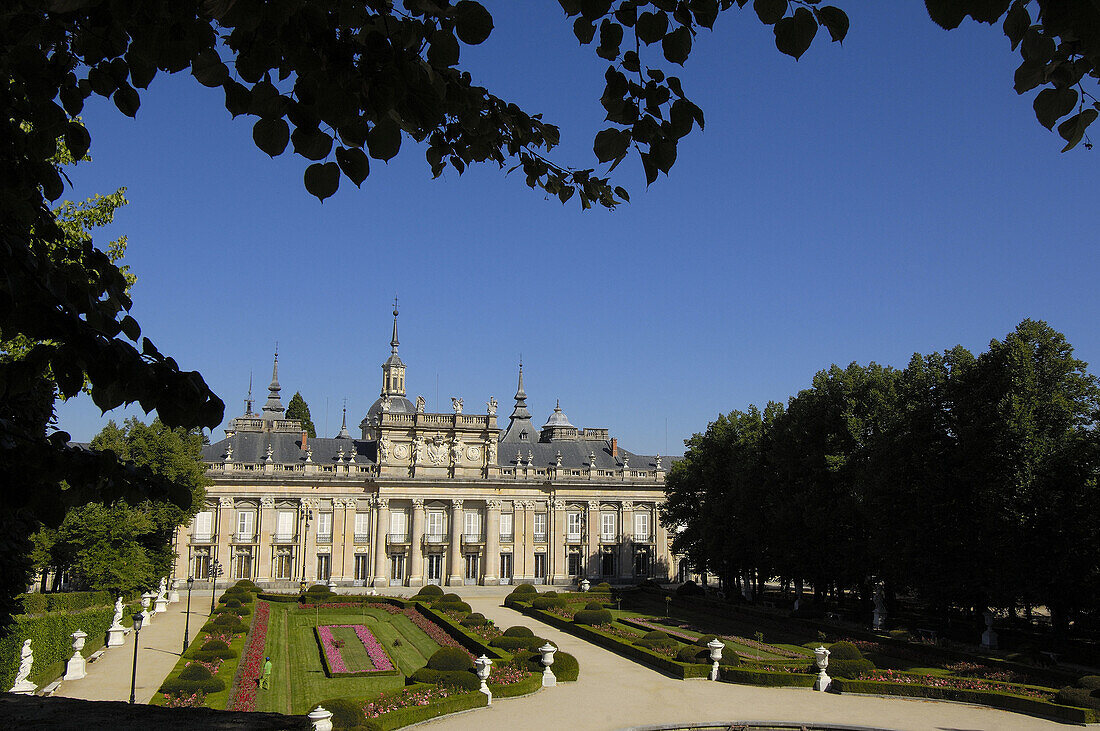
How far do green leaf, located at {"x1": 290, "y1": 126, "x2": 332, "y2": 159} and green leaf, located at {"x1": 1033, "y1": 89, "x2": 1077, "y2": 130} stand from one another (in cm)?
293

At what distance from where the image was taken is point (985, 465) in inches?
1250

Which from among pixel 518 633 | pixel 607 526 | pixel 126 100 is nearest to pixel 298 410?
pixel 607 526

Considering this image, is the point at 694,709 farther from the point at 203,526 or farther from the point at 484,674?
the point at 203,526

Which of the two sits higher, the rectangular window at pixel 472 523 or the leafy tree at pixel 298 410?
the leafy tree at pixel 298 410

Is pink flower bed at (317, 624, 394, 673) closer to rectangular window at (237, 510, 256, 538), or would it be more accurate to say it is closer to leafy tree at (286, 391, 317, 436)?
rectangular window at (237, 510, 256, 538)

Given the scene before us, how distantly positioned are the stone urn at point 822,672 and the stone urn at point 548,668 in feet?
30.0

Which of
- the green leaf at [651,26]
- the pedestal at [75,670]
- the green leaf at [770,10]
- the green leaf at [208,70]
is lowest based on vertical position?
the pedestal at [75,670]

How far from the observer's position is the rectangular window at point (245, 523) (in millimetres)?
58250

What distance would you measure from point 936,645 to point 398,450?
4085 centimetres

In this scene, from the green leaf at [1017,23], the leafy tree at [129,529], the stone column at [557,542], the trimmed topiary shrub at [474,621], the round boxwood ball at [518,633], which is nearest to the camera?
the green leaf at [1017,23]

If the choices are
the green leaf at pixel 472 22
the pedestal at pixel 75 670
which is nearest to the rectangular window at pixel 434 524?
the pedestal at pixel 75 670

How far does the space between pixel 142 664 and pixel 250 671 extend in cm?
475

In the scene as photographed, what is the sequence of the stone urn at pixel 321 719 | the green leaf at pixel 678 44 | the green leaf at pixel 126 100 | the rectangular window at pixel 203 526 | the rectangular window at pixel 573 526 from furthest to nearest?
the rectangular window at pixel 573 526
the rectangular window at pixel 203 526
the stone urn at pixel 321 719
the green leaf at pixel 126 100
the green leaf at pixel 678 44

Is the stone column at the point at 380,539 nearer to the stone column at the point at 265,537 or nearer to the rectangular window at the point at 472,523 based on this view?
the rectangular window at the point at 472,523
